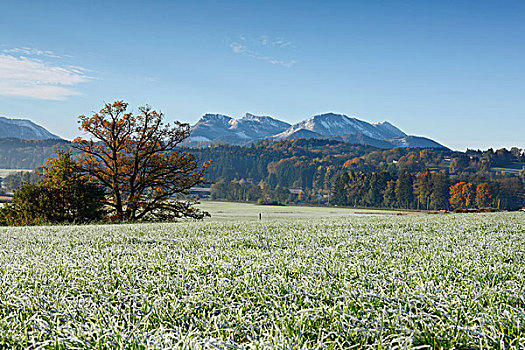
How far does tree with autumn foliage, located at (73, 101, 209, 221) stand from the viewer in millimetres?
31844

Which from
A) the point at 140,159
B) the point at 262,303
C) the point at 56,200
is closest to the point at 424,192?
the point at 140,159

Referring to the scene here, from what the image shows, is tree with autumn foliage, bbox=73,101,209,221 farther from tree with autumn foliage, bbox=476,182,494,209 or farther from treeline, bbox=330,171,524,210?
tree with autumn foliage, bbox=476,182,494,209

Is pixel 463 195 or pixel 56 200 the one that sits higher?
Result: pixel 463 195

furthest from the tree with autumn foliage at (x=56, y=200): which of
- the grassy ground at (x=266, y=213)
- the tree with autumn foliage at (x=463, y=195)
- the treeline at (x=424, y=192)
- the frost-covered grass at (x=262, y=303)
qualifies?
the tree with autumn foliage at (x=463, y=195)

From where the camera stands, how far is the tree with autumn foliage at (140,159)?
3184cm

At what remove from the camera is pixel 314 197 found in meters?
148

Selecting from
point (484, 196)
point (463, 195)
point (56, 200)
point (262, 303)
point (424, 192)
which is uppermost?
point (424, 192)

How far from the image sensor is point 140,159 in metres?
33.2

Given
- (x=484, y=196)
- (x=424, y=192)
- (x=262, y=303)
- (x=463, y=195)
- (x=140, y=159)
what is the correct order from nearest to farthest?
(x=262, y=303) < (x=140, y=159) < (x=484, y=196) < (x=463, y=195) < (x=424, y=192)

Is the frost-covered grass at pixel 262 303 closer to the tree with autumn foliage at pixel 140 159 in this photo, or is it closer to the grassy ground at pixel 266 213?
the tree with autumn foliage at pixel 140 159

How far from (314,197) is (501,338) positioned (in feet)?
482

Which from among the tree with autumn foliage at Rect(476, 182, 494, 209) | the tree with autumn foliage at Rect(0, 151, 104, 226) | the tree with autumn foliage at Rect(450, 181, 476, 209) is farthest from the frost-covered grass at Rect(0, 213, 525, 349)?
the tree with autumn foliage at Rect(476, 182, 494, 209)

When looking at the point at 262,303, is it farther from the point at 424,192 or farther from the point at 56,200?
the point at 424,192

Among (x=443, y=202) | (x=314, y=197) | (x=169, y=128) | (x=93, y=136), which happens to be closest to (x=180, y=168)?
(x=169, y=128)
